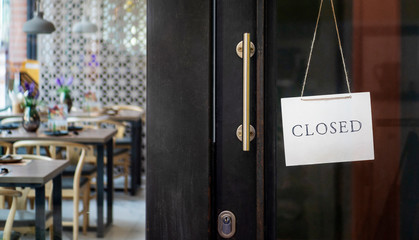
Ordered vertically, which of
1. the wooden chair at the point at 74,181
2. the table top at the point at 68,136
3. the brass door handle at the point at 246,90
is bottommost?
the wooden chair at the point at 74,181

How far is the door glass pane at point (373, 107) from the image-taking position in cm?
126

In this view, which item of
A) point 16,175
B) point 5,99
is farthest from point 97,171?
point 5,99

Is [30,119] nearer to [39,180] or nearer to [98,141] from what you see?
[98,141]

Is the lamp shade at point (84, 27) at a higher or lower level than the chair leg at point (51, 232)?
higher

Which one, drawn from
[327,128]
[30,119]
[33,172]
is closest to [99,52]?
[30,119]

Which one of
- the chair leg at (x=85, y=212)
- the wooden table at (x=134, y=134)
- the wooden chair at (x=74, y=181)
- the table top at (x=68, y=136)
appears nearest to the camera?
the wooden chair at (x=74, y=181)

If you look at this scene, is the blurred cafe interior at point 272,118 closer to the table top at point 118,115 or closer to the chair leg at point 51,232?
the chair leg at point 51,232

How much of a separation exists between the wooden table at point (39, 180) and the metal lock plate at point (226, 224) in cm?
141

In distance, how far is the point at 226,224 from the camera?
1300 millimetres

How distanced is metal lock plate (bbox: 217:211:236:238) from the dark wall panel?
0.04 m

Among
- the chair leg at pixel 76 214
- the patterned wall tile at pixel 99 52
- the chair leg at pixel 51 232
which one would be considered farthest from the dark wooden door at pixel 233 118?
the patterned wall tile at pixel 99 52

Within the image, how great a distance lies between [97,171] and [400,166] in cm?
278

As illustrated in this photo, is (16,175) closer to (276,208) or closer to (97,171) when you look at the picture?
(97,171)

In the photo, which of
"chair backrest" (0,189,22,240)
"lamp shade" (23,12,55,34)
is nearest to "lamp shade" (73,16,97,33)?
"lamp shade" (23,12,55,34)
